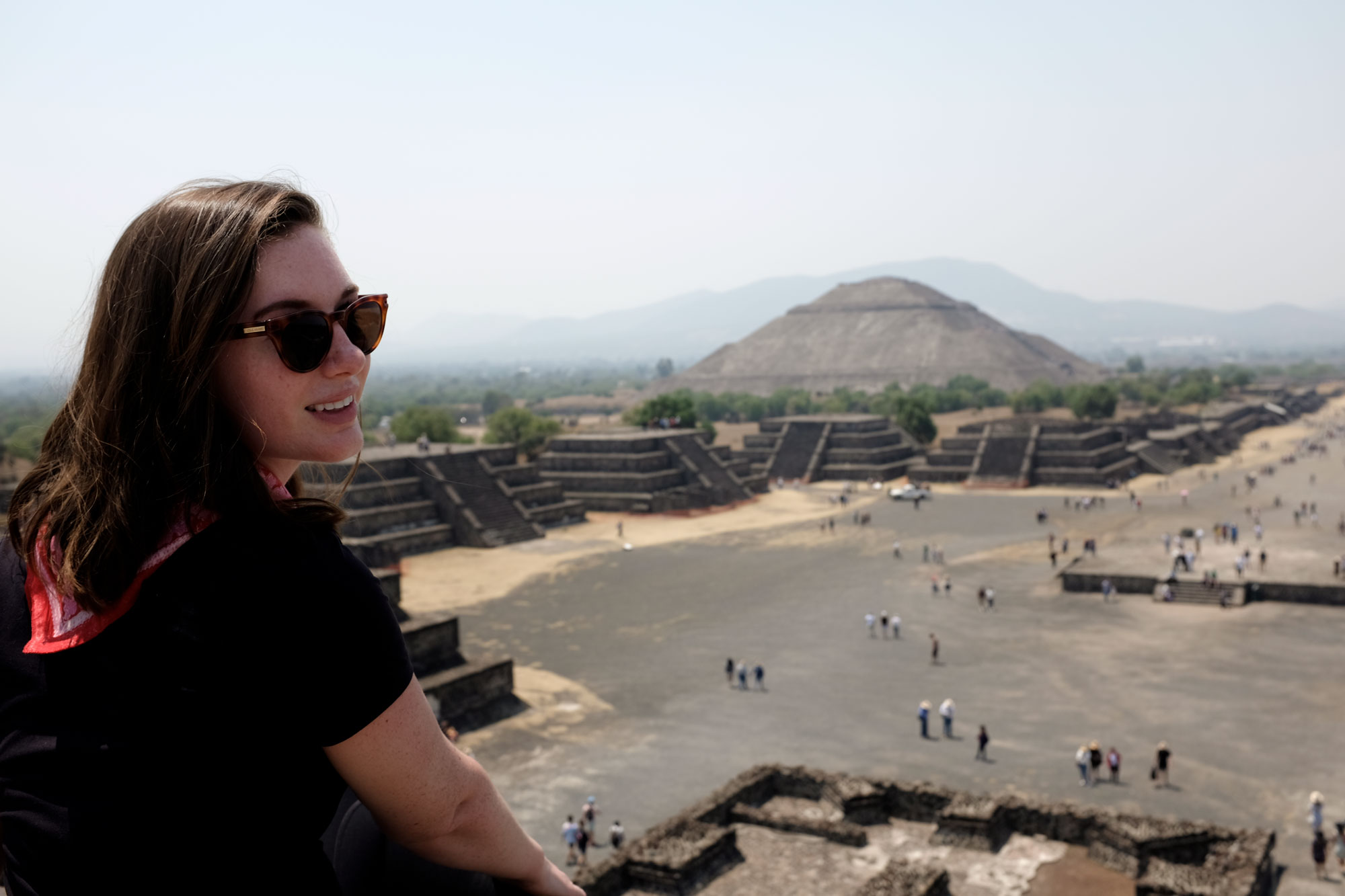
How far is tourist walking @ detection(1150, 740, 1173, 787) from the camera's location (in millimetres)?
17844

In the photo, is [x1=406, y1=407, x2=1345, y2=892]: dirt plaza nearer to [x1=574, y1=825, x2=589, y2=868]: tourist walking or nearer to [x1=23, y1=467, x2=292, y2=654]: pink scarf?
[x1=574, y1=825, x2=589, y2=868]: tourist walking

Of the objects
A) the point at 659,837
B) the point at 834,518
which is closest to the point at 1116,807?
the point at 659,837

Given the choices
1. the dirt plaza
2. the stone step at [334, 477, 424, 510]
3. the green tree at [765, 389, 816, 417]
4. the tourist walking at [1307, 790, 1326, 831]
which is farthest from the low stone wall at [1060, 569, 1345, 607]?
the green tree at [765, 389, 816, 417]

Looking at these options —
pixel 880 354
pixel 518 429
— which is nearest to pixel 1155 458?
pixel 518 429

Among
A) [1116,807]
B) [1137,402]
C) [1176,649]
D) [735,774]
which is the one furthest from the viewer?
[1137,402]

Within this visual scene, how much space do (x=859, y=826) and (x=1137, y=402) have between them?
116m

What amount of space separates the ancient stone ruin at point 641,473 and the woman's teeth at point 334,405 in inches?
2004

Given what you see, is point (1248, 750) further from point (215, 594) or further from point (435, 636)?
point (215, 594)

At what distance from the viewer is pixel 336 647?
1.48 metres

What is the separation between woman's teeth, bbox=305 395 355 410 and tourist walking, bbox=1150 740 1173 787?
1912 centimetres

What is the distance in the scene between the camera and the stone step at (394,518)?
137 ft

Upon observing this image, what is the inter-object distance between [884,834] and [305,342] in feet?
51.0

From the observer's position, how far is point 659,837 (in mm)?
14188

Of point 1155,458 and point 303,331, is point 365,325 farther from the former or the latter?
point 1155,458
